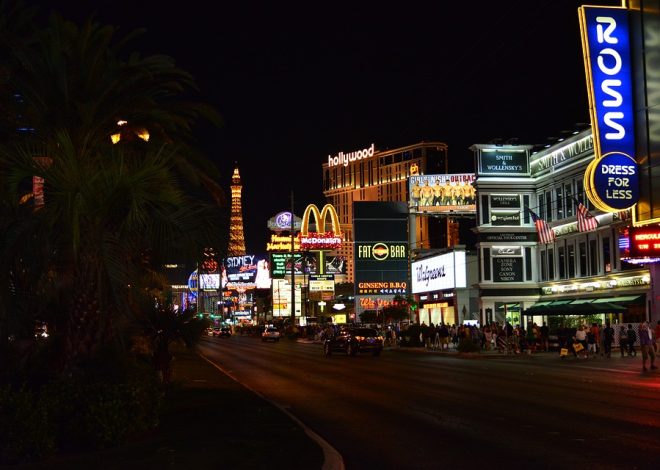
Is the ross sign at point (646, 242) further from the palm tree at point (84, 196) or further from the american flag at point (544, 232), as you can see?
the palm tree at point (84, 196)

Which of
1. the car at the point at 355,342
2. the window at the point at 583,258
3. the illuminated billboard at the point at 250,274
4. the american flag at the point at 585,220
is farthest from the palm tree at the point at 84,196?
the illuminated billboard at the point at 250,274

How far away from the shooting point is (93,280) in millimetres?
12805

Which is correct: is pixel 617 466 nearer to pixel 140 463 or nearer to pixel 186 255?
pixel 140 463

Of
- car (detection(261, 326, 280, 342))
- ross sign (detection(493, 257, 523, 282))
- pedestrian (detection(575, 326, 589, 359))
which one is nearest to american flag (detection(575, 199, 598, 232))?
pedestrian (detection(575, 326, 589, 359))

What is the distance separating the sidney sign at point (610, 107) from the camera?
1420 inches

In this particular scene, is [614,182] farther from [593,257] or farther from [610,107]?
[593,257]

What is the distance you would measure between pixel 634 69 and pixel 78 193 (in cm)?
3109

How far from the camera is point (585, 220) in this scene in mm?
48625

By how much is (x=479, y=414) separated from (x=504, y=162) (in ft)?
147

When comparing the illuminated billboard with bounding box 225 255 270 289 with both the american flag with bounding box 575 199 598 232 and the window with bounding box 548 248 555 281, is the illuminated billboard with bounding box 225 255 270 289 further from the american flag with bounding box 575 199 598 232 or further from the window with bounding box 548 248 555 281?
the american flag with bounding box 575 199 598 232

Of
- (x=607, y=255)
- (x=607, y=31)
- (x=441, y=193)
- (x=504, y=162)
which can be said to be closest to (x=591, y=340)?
(x=607, y=255)

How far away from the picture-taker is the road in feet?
38.1

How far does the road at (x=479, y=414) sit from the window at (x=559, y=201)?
24377mm

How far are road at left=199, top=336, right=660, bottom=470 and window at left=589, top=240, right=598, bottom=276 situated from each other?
1928cm
